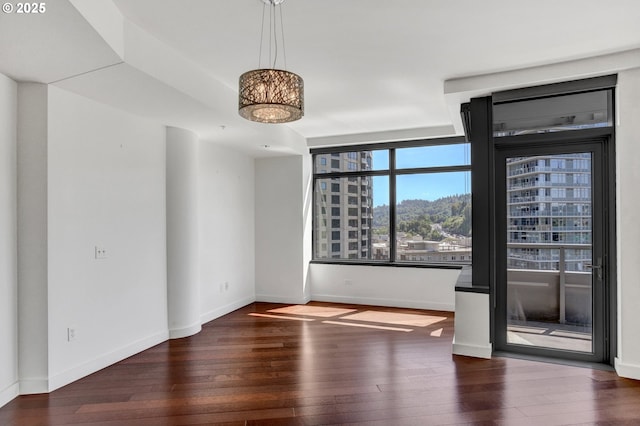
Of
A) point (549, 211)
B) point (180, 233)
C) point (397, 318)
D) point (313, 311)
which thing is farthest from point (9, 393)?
point (549, 211)

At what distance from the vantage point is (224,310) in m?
5.55

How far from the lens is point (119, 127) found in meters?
3.77

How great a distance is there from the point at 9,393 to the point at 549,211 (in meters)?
4.99

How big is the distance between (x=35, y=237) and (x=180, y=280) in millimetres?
1717

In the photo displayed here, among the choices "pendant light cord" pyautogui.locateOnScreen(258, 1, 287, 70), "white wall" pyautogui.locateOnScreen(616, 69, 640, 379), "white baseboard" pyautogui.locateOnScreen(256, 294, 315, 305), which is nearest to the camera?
"pendant light cord" pyautogui.locateOnScreen(258, 1, 287, 70)

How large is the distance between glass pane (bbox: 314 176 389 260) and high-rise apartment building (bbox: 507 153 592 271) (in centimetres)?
260

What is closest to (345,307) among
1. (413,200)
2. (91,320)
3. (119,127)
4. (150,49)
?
(413,200)

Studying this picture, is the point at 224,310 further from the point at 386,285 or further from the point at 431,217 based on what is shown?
the point at 431,217

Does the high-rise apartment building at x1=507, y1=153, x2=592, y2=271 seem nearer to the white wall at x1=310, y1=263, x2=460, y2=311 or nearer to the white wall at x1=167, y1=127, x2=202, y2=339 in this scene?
the white wall at x1=310, y1=263, x2=460, y2=311

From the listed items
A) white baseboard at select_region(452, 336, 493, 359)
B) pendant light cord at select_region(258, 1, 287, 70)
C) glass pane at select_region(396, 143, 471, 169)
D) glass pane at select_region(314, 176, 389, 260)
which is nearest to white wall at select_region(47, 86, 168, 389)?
pendant light cord at select_region(258, 1, 287, 70)

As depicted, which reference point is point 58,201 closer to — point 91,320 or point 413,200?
point 91,320

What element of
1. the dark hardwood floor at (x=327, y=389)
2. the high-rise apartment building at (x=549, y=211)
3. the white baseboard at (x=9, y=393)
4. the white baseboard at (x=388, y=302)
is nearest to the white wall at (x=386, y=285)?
the white baseboard at (x=388, y=302)

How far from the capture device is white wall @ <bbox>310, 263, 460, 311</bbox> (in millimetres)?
5734

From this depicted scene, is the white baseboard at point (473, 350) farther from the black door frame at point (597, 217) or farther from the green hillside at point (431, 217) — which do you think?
the green hillside at point (431, 217)
